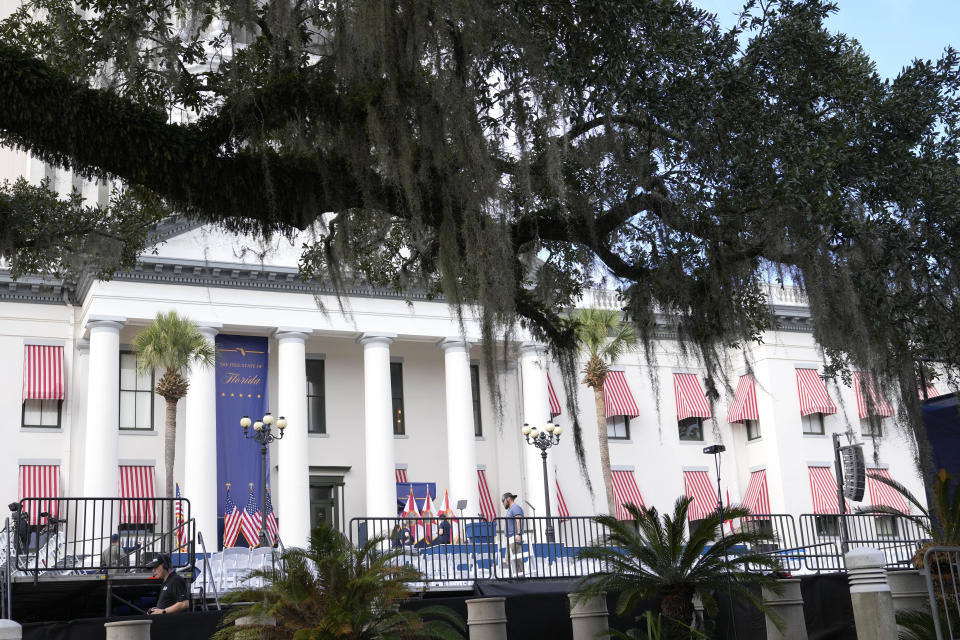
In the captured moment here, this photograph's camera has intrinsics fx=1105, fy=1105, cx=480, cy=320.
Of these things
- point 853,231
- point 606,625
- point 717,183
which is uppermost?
point 717,183

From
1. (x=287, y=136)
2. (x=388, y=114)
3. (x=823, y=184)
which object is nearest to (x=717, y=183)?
(x=823, y=184)

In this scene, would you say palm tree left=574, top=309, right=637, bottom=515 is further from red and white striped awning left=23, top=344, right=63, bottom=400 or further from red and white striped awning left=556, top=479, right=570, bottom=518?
red and white striped awning left=23, top=344, right=63, bottom=400

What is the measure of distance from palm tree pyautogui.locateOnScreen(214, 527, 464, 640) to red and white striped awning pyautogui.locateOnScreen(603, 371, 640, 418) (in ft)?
88.4

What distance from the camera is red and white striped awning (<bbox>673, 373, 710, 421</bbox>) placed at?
128 ft

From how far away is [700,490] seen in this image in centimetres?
3962

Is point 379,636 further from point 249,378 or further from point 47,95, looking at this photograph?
point 249,378

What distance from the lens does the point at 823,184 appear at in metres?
9.27

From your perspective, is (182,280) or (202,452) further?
(182,280)

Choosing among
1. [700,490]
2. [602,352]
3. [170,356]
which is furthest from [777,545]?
[700,490]

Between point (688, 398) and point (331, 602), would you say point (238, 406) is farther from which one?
point (331, 602)

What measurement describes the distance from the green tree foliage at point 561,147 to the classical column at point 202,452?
63.9 feet

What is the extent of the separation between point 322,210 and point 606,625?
297 inches

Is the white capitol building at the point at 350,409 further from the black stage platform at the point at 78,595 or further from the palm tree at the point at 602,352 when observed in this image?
the black stage platform at the point at 78,595

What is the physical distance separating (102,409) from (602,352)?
1573 cm
